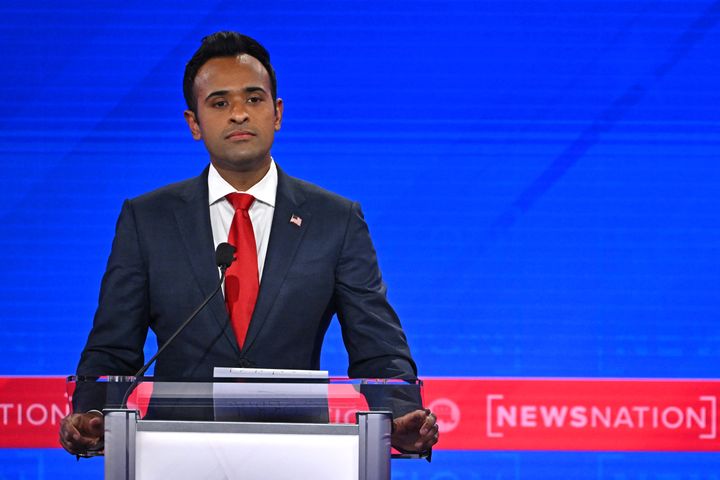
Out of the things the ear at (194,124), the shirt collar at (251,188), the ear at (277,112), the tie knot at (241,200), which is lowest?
the tie knot at (241,200)

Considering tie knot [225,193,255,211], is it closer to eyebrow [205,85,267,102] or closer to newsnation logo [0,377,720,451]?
eyebrow [205,85,267,102]

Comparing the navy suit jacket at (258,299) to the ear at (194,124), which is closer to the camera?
the navy suit jacket at (258,299)

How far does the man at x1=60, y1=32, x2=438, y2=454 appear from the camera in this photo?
78.8 inches

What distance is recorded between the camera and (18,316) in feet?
11.3

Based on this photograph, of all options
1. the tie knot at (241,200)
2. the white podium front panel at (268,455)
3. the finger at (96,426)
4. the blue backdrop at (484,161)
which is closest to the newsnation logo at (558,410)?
the blue backdrop at (484,161)

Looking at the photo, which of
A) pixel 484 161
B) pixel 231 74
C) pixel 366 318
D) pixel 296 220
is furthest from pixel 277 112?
pixel 484 161

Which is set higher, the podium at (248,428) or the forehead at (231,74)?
the forehead at (231,74)

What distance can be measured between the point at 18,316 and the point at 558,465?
1.84 m

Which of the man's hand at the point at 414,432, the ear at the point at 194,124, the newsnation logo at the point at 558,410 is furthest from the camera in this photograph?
the newsnation logo at the point at 558,410

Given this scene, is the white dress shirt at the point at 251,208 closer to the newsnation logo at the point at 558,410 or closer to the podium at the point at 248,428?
the podium at the point at 248,428

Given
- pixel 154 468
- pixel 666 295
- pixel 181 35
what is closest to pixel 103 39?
pixel 181 35

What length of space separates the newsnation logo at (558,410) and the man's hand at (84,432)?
1.84 metres

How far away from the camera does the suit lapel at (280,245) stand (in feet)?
6.53

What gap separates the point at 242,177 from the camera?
2.17 meters
